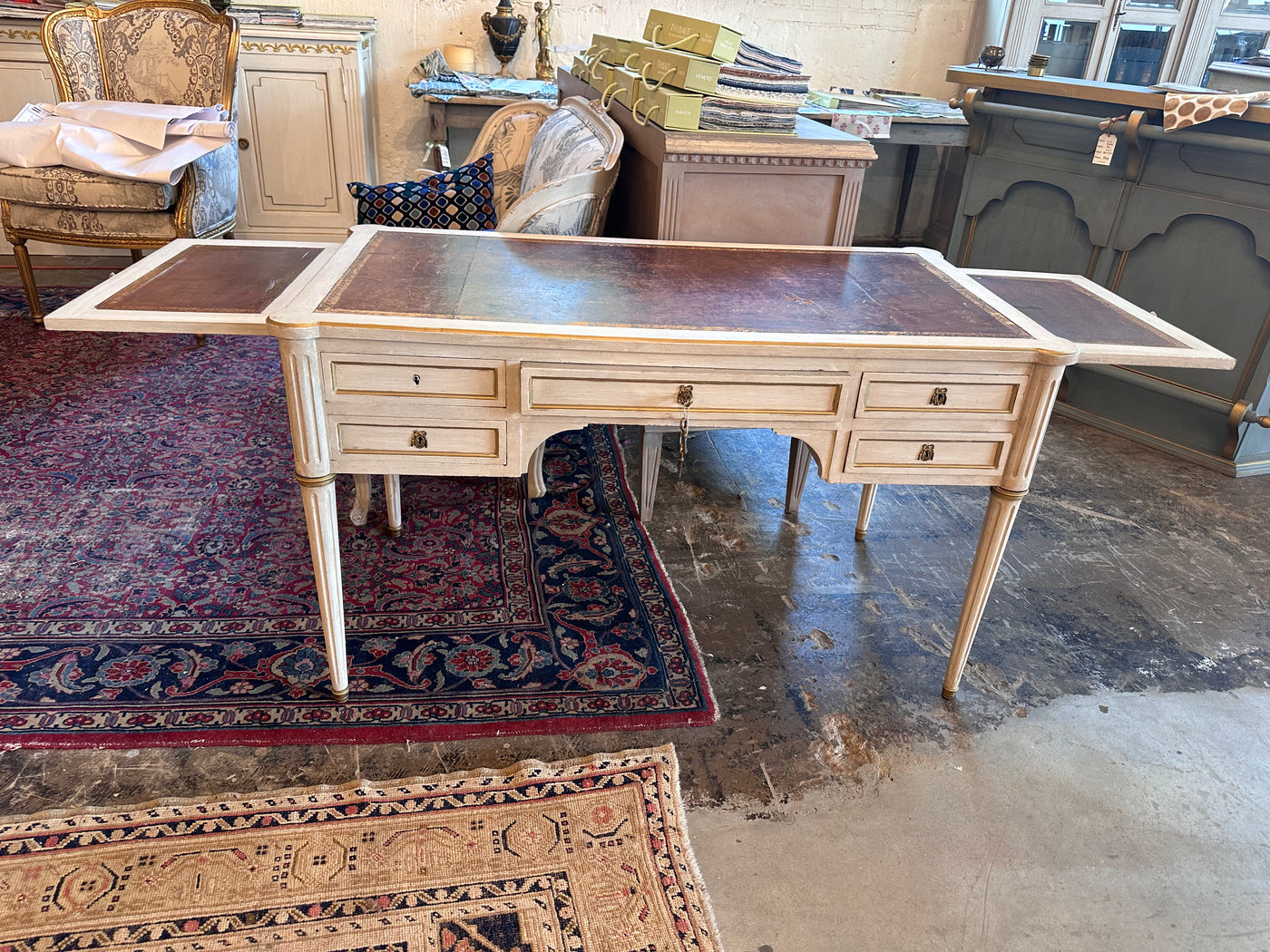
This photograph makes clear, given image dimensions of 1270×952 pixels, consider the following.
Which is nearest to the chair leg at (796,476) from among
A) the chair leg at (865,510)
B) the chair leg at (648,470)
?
the chair leg at (865,510)

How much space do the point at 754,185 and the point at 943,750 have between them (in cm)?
140

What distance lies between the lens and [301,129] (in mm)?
4445

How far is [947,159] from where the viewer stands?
522 centimetres

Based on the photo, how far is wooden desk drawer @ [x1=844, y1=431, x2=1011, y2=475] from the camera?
1.64 meters

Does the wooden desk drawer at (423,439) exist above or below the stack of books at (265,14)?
below

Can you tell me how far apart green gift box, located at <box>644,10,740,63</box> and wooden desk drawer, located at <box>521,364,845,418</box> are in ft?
3.44

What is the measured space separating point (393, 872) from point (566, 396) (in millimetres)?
872

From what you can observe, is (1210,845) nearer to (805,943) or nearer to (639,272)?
(805,943)

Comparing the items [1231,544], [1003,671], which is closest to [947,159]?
[1231,544]

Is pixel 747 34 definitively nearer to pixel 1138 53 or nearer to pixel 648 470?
pixel 1138 53

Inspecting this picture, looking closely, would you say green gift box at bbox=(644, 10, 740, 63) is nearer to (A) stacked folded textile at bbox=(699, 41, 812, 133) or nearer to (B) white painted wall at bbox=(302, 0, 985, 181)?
(A) stacked folded textile at bbox=(699, 41, 812, 133)

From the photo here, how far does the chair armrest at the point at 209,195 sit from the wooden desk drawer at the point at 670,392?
2632 mm

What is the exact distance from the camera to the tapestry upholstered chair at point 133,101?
341 cm

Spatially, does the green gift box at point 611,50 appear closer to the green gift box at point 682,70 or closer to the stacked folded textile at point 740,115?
the green gift box at point 682,70
